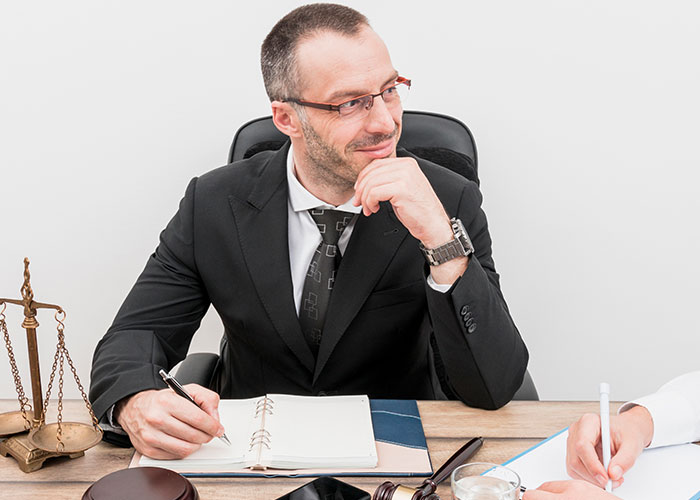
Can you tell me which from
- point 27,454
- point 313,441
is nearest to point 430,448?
point 313,441

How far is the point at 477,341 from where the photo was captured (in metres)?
1.60

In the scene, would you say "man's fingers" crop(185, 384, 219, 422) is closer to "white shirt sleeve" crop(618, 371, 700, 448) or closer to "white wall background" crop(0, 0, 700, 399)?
"white shirt sleeve" crop(618, 371, 700, 448)

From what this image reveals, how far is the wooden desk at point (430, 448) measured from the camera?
1.22m

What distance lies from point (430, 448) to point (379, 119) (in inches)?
30.1

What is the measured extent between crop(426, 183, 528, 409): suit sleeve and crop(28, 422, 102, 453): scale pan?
72 cm

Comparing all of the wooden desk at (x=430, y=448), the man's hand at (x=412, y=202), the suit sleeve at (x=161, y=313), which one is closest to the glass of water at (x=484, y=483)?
the wooden desk at (x=430, y=448)

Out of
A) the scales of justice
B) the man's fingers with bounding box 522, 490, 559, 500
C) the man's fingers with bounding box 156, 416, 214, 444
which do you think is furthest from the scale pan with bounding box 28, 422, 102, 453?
the man's fingers with bounding box 522, 490, 559, 500

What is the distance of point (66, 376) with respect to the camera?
2.93 meters

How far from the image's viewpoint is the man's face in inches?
68.8

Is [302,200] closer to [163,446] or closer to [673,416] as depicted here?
[163,446]

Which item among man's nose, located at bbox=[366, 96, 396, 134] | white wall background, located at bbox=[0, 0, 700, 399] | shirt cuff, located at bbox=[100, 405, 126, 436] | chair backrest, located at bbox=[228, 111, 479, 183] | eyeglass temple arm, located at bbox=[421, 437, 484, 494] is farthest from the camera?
white wall background, located at bbox=[0, 0, 700, 399]

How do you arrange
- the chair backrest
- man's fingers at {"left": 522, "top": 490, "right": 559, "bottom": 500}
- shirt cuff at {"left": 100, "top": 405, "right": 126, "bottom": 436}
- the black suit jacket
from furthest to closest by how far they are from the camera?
the chair backrest → the black suit jacket → shirt cuff at {"left": 100, "top": 405, "right": 126, "bottom": 436} → man's fingers at {"left": 522, "top": 490, "right": 559, "bottom": 500}

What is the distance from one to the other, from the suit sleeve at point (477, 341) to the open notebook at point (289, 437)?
8.9 inches

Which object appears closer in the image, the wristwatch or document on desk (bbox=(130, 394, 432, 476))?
document on desk (bbox=(130, 394, 432, 476))
